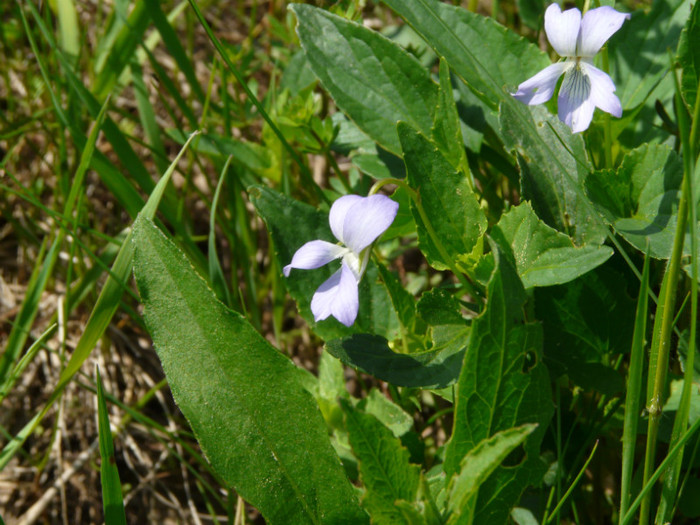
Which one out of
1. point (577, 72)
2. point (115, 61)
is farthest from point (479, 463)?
point (115, 61)

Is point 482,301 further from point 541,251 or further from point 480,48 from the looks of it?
point 480,48

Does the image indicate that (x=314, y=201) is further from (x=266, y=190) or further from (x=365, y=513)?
(x=365, y=513)

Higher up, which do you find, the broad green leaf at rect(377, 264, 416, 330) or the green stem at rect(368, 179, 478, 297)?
the green stem at rect(368, 179, 478, 297)

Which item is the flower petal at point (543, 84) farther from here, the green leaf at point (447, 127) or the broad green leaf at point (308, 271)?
the broad green leaf at point (308, 271)

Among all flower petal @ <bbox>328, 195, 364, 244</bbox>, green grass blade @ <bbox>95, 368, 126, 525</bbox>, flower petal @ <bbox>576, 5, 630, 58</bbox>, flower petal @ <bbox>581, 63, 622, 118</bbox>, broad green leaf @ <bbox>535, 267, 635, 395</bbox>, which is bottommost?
broad green leaf @ <bbox>535, 267, 635, 395</bbox>

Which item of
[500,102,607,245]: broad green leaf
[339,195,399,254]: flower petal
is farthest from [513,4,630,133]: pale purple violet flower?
[339,195,399,254]: flower petal

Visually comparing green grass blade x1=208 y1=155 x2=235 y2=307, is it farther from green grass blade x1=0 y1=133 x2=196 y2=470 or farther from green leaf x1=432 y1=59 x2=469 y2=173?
green leaf x1=432 y1=59 x2=469 y2=173
